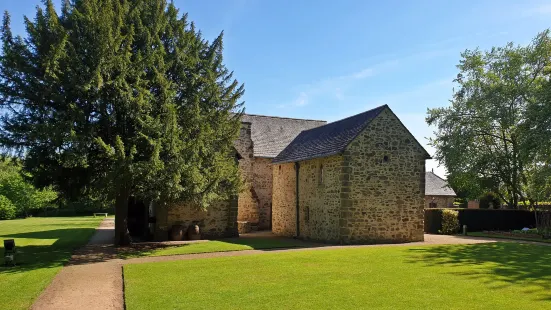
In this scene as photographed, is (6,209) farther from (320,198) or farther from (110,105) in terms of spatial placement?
(320,198)

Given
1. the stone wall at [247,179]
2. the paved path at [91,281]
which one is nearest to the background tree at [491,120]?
the stone wall at [247,179]

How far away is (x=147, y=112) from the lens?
16719 mm

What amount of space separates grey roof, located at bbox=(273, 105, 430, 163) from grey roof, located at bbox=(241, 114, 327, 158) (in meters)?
3.89

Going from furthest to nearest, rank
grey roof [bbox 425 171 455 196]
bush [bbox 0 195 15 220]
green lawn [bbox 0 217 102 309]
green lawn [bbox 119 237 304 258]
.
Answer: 1. bush [bbox 0 195 15 220]
2. grey roof [bbox 425 171 455 196]
3. green lawn [bbox 119 237 304 258]
4. green lawn [bbox 0 217 102 309]

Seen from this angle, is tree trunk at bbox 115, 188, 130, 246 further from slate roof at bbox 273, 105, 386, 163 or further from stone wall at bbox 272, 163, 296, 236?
slate roof at bbox 273, 105, 386, 163

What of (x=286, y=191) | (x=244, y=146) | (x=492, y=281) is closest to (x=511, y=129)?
(x=286, y=191)

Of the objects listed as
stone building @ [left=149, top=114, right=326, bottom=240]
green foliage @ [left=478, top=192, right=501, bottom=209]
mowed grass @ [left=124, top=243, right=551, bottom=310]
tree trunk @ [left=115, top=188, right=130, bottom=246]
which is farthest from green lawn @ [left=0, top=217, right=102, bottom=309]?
green foliage @ [left=478, top=192, right=501, bottom=209]

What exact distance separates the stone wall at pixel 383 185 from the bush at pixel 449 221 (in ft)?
21.1

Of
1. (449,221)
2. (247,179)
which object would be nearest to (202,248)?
(247,179)

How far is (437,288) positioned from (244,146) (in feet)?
68.1

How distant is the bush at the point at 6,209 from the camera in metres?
47.8

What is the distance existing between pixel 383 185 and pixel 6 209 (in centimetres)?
4611

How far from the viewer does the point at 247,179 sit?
94.7ft

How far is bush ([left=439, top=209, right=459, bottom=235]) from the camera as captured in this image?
27.0 m
